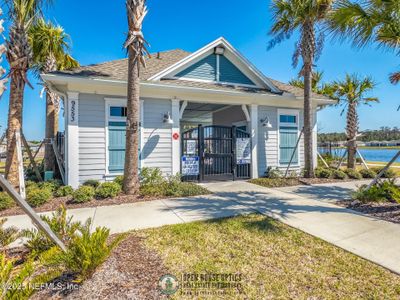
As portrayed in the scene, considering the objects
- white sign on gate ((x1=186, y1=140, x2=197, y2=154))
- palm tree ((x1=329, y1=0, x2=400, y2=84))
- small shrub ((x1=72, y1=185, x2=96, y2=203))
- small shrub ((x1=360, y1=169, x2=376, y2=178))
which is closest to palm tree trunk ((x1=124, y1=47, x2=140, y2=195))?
small shrub ((x1=72, y1=185, x2=96, y2=203))

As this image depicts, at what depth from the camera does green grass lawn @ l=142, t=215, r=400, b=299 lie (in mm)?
2469

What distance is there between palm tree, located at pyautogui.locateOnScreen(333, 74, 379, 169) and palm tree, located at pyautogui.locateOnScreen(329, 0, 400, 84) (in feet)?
23.2

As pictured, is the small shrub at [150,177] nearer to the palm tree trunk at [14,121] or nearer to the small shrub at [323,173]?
the palm tree trunk at [14,121]

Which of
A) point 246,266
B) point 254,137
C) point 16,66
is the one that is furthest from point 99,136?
point 246,266

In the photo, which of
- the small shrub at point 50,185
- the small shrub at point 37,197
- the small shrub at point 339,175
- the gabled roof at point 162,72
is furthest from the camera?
the small shrub at point 339,175

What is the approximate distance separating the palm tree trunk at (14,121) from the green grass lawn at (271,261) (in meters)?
5.07

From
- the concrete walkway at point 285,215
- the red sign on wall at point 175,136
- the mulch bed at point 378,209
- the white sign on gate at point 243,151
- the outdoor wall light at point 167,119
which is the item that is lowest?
the concrete walkway at point 285,215

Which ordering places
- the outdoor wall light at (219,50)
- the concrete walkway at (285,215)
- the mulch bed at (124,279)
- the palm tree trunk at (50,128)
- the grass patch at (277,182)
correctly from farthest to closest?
the outdoor wall light at (219,50), the palm tree trunk at (50,128), the grass patch at (277,182), the concrete walkway at (285,215), the mulch bed at (124,279)

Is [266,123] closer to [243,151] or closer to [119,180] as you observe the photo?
[243,151]

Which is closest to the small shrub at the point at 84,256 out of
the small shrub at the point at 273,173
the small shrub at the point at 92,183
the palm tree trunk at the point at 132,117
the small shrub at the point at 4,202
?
the palm tree trunk at the point at 132,117

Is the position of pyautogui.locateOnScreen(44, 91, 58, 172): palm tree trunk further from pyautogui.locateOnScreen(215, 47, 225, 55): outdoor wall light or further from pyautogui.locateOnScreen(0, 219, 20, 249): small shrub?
pyautogui.locateOnScreen(215, 47, 225, 55): outdoor wall light

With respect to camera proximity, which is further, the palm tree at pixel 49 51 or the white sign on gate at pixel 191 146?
the palm tree at pixel 49 51

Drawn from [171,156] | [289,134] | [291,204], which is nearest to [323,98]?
[289,134]

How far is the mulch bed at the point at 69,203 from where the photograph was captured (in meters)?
5.40
